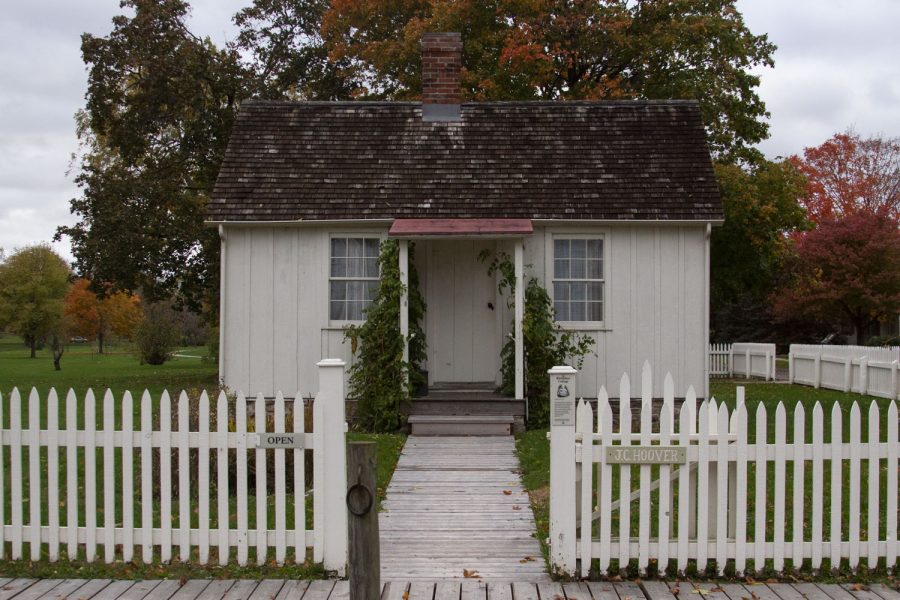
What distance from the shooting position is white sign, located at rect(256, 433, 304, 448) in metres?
6.06

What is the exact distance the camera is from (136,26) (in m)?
25.2

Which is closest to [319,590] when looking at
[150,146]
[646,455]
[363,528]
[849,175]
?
[363,528]

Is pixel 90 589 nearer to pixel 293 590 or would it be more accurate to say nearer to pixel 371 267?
pixel 293 590

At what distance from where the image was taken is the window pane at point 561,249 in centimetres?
1455

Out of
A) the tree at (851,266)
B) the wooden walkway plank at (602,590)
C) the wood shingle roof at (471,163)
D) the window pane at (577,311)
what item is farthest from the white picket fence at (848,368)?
the wooden walkway plank at (602,590)

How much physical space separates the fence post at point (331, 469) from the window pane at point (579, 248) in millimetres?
8961

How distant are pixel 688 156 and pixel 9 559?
12117 mm

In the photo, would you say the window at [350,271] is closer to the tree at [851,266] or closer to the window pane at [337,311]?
the window pane at [337,311]

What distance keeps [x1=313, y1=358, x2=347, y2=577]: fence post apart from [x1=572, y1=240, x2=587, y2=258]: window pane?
8.96 meters

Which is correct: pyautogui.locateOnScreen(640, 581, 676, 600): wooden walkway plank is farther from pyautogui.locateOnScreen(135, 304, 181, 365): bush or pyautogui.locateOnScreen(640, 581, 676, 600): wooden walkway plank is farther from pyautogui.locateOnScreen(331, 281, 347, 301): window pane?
pyautogui.locateOnScreen(135, 304, 181, 365): bush

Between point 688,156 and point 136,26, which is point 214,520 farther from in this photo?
point 136,26

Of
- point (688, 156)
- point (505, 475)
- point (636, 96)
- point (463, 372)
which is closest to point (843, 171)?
point (636, 96)

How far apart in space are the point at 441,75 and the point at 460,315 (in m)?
4.62

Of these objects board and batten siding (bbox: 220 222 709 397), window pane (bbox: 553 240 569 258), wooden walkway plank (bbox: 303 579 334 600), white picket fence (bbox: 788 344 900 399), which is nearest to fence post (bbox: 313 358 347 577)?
wooden walkway plank (bbox: 303 579 334 600)
